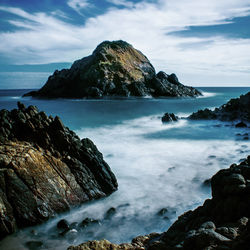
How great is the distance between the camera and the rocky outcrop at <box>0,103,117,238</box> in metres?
7.55

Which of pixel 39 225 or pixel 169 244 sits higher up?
pixel 169 244

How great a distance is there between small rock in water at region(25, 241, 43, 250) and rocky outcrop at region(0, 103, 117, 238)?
0.77m

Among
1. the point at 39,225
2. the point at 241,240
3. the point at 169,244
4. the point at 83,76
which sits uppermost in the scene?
the point at 83,76

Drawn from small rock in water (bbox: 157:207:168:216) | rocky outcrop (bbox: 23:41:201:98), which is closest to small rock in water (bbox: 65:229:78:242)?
small rock in water (bbox: 157:207:168:216)

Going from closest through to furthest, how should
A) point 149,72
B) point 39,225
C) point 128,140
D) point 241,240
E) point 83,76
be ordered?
point 241,240 → point 39,225 → point 128,140 → point 83,76 → point 149,72

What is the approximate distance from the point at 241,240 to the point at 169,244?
170 centimetres

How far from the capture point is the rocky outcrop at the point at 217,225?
13.9 feet

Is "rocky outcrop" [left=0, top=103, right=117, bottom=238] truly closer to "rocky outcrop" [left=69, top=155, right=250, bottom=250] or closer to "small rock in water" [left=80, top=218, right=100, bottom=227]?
"small rock in water" [left=80, top=218, right=100, bottom=227]

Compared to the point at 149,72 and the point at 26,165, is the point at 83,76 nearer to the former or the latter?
the point at 149,72

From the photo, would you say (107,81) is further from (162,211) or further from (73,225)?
(73,225)

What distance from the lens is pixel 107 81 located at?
3342 inches

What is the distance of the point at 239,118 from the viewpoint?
89.7 feet

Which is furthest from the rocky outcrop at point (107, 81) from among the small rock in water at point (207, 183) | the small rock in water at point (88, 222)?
the small rock in water at point (88, 222)

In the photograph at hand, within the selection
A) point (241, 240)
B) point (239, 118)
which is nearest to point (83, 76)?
point (239, 118)
